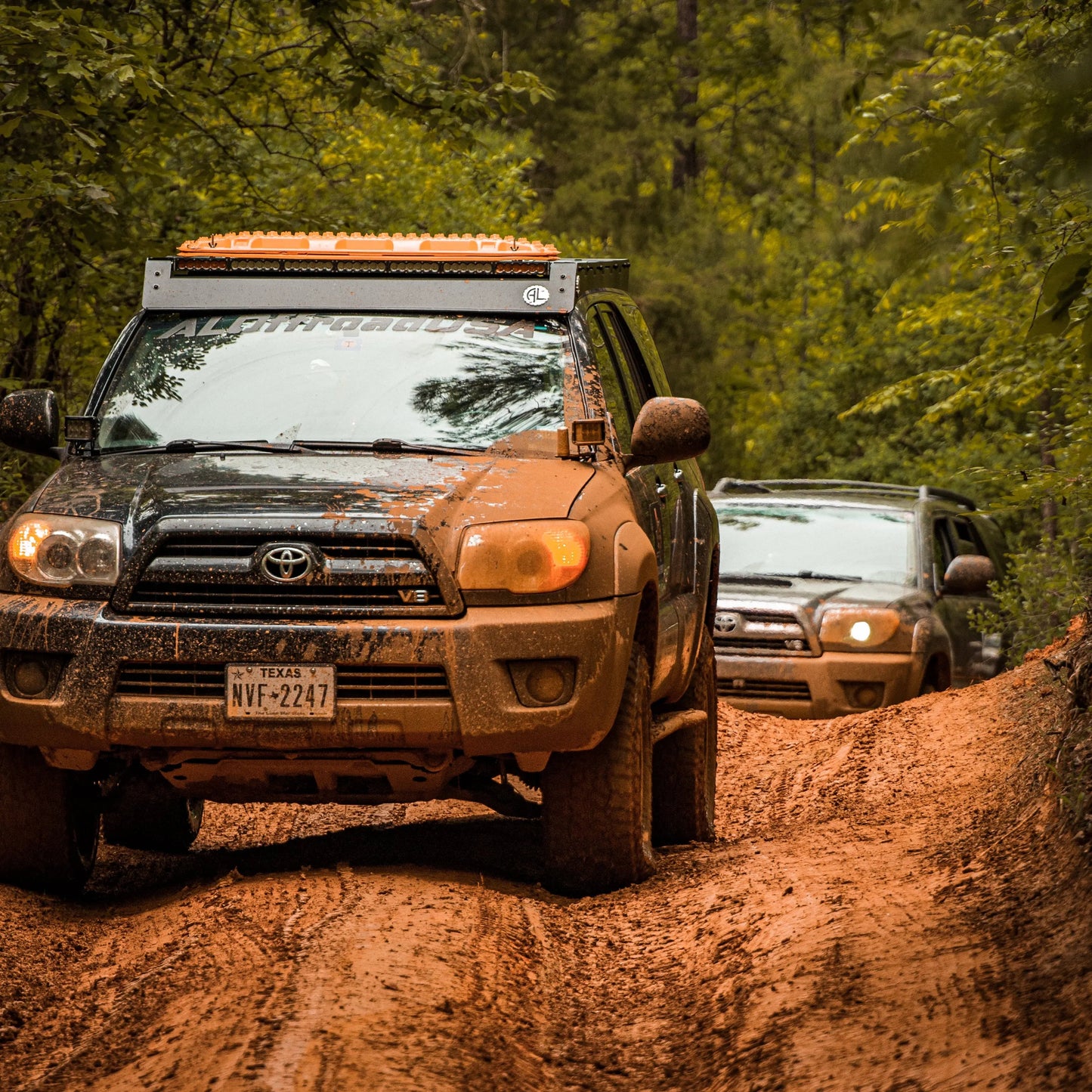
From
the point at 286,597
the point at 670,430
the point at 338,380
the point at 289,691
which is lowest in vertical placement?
the point at 289,691

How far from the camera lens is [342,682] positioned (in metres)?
5.40

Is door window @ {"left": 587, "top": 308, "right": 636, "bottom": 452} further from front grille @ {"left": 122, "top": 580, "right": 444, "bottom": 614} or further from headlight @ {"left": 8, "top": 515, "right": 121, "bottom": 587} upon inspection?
headlight @ {"left": 8, "top": 515, "right": 121, "bottom": 587}

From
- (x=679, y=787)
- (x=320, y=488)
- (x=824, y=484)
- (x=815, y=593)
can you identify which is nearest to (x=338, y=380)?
(x=320, y=488)

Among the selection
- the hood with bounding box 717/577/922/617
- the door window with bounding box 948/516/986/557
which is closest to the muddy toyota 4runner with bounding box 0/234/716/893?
the hood with bounding box 717/577/922/617

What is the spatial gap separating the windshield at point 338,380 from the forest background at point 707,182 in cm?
139

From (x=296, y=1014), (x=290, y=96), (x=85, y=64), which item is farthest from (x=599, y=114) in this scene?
(x=296, y=1014)

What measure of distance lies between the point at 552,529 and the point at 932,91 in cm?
197

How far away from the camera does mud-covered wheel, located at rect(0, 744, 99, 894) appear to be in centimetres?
582

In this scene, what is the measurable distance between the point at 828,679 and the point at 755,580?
1.01m

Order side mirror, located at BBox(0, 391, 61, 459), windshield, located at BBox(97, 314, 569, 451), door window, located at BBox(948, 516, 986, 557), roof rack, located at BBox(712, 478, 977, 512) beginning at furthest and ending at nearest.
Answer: door window, located at BBox(948, 516, 986, 557), roof rack, located at BBox(712, 478, 977, 512), side mirror, located at BBox(0, 391, 61, 459), windshield, located at BBox(97, 314, 569, 451)

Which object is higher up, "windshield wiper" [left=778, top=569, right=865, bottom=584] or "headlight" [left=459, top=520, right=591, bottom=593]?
"headlight" [left=459, top=520, right=591, bottom=593]

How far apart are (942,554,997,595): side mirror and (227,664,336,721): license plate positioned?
24.3 feet

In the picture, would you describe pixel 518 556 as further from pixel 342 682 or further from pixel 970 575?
pixel 970 575

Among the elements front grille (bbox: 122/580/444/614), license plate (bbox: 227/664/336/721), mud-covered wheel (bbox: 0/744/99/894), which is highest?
front grille (bbox: 122/580/444/614)
